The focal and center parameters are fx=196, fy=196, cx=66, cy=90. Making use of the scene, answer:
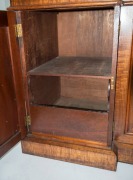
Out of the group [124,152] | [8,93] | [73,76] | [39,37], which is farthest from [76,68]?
[124,152]

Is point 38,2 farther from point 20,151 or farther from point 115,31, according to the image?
point 20,151

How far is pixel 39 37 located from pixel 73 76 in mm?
383

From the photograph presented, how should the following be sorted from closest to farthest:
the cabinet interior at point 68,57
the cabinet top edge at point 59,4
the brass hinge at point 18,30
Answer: the cabinet top edge at point 59,4
the brass hinge at point 18,30
the cabinet interior at point 68,57

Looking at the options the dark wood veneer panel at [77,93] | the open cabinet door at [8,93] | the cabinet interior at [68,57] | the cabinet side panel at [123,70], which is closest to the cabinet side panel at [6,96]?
the open cabinet door at [8,93]

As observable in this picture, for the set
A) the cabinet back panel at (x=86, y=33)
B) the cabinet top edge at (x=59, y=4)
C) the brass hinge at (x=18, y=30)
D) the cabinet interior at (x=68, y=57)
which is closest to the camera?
the cabinet top edge at (x=59, y=4)

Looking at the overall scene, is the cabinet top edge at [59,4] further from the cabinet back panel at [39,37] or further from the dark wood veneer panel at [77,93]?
the dark wood veneer panel at [77,93]

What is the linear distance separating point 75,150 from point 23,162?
1.06ft

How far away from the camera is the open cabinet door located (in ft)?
3.36

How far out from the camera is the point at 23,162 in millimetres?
1171

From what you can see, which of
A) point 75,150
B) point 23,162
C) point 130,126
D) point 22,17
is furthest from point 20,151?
point 22,17

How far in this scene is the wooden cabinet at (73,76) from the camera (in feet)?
3.09

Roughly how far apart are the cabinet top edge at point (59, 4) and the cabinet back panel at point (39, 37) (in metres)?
0.07

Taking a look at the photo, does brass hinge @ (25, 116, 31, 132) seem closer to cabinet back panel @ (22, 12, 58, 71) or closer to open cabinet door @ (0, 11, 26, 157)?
open cabinet door @ (0, 11, 26, 157)

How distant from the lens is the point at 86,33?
148 centimetres
